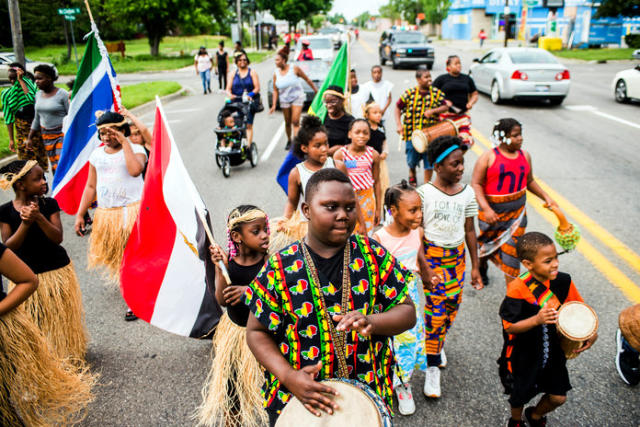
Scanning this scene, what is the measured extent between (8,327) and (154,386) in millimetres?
1130

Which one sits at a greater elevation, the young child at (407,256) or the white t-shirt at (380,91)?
the white t-shirt at (380,91)

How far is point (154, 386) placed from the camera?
360 cm

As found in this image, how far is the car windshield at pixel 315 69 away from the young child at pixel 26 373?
43.1 feet

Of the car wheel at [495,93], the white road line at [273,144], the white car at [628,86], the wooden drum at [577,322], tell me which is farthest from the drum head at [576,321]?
the white car at [628,86]

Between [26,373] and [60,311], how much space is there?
0.78 meters

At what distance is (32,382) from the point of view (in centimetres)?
298

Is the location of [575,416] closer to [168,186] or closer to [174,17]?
[168,186]

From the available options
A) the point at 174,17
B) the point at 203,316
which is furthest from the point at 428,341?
the point at 174,17

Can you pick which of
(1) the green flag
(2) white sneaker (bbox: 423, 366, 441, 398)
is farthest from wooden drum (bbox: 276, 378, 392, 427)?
(1) the green flag

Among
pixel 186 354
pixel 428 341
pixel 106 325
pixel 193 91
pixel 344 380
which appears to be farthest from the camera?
pixel 193 91

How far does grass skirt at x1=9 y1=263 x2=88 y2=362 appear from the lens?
3.58 m

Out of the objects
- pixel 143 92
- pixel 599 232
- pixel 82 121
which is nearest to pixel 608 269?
pixel 599 232

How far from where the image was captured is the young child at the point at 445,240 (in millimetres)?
3510

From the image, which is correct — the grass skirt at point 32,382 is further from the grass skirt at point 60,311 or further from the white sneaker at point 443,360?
the white sneaker at point 443,360
